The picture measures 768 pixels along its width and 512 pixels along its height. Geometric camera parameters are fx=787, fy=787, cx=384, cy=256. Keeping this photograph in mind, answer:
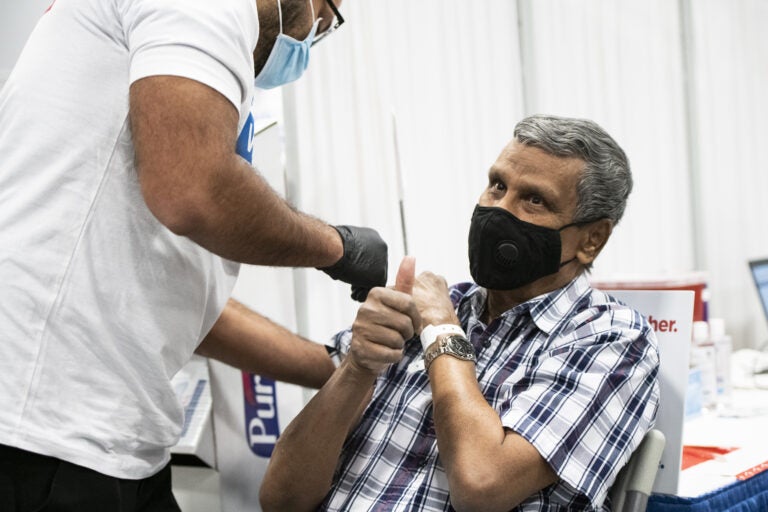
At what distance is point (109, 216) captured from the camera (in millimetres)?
1125

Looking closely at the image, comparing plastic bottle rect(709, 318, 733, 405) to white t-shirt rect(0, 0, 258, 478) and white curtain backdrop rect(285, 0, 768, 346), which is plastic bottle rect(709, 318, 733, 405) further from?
white t-shirt rect(0, 0, 258, 478)

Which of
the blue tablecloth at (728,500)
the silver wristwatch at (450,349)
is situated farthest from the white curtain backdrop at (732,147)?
the silver wristwatch at (450,349)

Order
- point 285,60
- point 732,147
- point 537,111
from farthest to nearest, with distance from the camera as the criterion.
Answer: point 732,147, point 537,111, point 285,60

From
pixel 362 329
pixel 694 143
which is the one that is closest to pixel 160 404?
pixel 362 329

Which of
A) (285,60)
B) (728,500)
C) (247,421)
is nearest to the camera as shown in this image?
(285,60)

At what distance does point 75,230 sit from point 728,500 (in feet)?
4.30

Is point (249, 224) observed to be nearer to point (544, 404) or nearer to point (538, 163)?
point (544, 404)

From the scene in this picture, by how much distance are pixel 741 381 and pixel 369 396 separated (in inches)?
73.4

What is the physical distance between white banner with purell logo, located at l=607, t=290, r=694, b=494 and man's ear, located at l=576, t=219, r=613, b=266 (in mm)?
158

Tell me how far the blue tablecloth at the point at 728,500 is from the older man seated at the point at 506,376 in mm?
165

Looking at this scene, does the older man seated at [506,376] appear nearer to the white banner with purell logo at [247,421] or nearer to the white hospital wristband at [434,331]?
the white hospital wristband at [434,331]

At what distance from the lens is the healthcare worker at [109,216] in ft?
3.33

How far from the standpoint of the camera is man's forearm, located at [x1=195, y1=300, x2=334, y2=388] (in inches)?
66.7

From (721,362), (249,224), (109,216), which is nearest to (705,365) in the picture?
(721,362)
